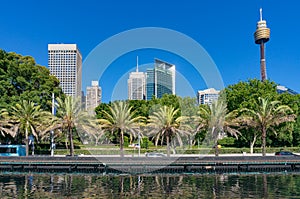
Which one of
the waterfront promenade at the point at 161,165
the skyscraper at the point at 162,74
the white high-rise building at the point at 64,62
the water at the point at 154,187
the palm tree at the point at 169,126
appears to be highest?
the white high-rise building at the point at 64,62

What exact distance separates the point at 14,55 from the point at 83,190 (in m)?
41.7

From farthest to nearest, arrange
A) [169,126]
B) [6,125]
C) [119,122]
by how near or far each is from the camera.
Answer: [6,125] → [119,122] → [169,126]

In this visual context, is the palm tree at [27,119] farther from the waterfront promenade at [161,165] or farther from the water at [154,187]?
the water at [154,187]

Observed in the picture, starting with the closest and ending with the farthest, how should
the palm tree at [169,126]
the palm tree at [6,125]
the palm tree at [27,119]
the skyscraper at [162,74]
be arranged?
the skyscraper at [162,74]
the palm tree at [169,126]
the palm tree at [6,125]
the palm tree at [27,119]

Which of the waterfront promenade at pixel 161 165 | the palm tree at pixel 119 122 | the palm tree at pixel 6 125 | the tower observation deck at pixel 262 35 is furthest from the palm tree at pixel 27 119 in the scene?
the tower observation deck at pixel 262 35

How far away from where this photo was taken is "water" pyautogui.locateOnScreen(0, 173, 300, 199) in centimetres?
1795

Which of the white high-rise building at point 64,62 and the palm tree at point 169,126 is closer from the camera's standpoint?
the palm tree at point 169,126

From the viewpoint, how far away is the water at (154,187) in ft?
58.9

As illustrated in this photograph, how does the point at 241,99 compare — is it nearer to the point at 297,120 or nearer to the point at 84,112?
the point at 297,120

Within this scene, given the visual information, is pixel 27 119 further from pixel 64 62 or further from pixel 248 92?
pixel 64 62

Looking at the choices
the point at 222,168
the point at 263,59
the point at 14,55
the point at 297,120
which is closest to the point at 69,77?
the point at 263,59

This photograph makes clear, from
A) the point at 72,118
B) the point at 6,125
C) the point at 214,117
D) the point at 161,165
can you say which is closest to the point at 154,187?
the point at 161,165

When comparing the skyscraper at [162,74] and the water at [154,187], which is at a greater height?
the skyscraper at [162,74]

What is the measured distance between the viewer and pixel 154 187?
20766 millimetres
